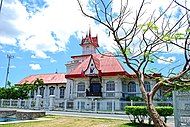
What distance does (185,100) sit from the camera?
788 cm

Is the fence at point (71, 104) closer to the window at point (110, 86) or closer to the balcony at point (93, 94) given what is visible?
the balcony at point (93, 94)

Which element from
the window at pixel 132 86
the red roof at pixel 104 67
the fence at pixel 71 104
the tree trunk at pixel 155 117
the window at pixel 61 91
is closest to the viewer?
the tree trunk at pixel 155 117

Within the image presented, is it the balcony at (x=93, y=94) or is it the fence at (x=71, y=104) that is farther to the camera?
the balcony at (x=93, y=94)

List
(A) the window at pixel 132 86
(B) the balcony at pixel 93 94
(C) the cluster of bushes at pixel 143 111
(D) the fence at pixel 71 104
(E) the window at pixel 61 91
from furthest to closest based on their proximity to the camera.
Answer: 1. (E) the window at pixel 61 91
2. (A) the window at pixel 132 86
3. (B) the balcony at pixel 93 94
4. (D) the fence at pixel 71 104
5. (C) the cluster of bushes at pixel 143 111

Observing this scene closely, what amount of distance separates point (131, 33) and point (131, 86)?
25642mm

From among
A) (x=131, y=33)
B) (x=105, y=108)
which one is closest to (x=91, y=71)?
(x=105, y=108)

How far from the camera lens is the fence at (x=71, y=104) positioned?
72.5ft

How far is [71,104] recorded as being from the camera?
1074 inches

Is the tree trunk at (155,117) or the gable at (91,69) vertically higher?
the gable at (91,69)

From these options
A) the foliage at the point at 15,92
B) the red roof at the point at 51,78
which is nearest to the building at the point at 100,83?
the red roof at the point at 51,78

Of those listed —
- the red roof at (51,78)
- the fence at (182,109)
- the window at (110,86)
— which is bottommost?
the fence at (182,109)

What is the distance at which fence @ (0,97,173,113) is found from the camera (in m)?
22.1

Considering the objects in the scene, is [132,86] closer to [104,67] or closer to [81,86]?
[104,67]

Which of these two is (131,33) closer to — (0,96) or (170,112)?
(170,112)
